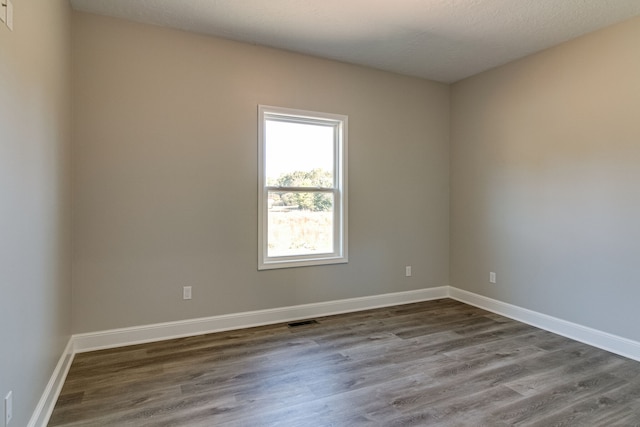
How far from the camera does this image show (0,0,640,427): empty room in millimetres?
2033

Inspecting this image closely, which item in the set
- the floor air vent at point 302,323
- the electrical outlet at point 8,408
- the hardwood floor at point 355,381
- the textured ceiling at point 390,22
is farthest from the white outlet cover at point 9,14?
the floor air vent at point 302,323

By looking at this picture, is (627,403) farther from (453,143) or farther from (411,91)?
(411,91)

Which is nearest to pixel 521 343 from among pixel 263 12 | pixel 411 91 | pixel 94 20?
pixel 411 91

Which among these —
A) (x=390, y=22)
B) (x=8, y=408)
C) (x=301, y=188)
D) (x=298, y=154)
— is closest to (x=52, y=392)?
(x=8, y=408)

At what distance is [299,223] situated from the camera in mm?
3668

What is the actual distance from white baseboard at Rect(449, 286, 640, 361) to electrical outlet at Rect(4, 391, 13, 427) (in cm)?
399

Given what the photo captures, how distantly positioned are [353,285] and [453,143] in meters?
2.24

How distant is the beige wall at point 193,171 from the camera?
111 inches

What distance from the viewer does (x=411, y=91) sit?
4.19 metres

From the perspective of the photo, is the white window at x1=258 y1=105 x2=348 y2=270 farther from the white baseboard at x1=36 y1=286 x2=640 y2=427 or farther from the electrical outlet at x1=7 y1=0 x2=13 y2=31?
the electrical outlet at x1=7 y1=0 x2=13 y2=31

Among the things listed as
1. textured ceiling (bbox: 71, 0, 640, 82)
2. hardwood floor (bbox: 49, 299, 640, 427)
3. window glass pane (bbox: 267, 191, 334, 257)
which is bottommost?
hardwood floor (bbox: 49, 299, 640, 427)

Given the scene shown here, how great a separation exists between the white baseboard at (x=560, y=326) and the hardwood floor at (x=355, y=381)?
0.12 m

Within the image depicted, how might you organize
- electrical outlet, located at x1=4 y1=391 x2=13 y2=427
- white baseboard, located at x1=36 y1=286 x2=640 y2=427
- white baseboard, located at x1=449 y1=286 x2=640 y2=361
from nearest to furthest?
electrical outlet, located at x1=4 y1=391 x2=13 y2=427 → white baseboard, located at x1=36 y1=286 x2=640 y2=427 → white baseboard, located at x1=449 y1=286 x2=640 y2=361

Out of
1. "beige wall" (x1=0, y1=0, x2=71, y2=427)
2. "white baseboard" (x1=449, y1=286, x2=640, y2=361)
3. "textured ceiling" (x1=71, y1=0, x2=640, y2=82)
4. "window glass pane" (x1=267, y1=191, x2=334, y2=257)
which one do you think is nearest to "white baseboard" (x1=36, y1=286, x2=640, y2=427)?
"white baseboard" (x1=449, y1=286, x2=640, y2=361)
